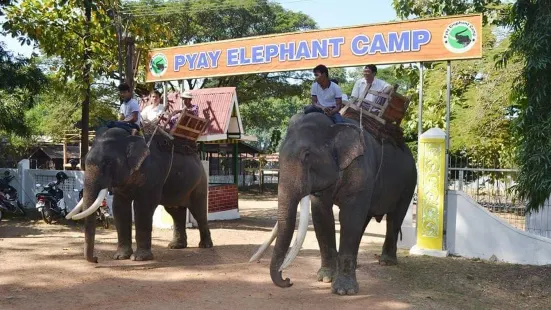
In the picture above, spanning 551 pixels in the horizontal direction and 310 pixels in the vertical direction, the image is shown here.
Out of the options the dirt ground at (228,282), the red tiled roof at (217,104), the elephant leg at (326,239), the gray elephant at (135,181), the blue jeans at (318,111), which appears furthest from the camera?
the red tiled roof at (217,104)

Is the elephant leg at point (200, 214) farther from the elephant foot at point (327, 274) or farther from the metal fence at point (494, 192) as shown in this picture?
the metal fence at point (494, 192)

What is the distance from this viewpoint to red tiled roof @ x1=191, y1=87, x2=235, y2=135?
47.8 feet

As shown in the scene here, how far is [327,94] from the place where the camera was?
7.17 m

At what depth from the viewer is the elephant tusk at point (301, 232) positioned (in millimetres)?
5423

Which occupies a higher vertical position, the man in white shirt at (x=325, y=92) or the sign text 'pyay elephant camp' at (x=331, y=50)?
the sign text 'pyay elephant camp' at (x=331, y=50)

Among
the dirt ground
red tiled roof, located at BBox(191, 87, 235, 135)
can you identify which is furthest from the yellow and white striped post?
red tiled roof, located at BBox(191, 87, 235, 135)

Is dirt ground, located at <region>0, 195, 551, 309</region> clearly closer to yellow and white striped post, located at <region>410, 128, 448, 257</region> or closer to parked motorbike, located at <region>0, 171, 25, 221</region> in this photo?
yellow and white striped post, located at <region>410, 128, 448, 257</region>

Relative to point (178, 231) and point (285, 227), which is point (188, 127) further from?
point (285, 227)

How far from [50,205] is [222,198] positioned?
4.44 meters

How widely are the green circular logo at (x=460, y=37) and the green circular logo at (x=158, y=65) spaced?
21.5 ft

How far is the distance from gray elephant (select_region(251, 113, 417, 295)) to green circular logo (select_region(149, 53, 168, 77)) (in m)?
6.94

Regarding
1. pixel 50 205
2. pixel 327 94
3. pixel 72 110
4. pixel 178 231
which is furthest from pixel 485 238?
pixel 72 110

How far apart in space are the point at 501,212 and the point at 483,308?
7450 millimetres

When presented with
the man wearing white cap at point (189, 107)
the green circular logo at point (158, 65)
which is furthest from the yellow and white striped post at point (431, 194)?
the green circular logo at point (158, 65)
